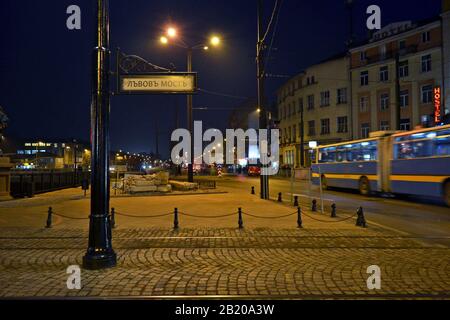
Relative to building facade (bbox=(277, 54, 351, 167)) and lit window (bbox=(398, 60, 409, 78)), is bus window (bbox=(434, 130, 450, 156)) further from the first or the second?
building facade (bbox=(277, 54, 351, 167))

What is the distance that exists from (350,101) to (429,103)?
11.2 m

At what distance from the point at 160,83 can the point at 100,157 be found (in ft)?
9.44

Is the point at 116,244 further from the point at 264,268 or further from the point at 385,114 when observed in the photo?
the point at 385,114

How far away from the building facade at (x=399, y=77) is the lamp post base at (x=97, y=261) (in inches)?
1526

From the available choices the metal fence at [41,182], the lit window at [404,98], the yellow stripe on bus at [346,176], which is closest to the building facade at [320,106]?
the lit window at [404,98]

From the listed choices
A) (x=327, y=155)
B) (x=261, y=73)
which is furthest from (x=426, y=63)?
(x=261, y=73)

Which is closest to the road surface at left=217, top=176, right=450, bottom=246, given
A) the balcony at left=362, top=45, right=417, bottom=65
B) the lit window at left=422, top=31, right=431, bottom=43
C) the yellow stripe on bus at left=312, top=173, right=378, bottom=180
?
the yellow stripe on bus at left=312, top=173, right=378, bottom=180

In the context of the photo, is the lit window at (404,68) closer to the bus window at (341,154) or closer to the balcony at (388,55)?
the balcony at (388,55)

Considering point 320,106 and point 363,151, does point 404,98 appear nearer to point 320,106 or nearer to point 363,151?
point 320,106

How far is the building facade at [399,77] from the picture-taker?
4247 cm

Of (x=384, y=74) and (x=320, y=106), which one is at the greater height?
(x=384, y=74)

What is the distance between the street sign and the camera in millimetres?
8789

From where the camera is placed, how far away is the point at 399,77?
46594 millimetres

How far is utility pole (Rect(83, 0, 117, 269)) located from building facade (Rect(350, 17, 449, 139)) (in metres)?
37.9
